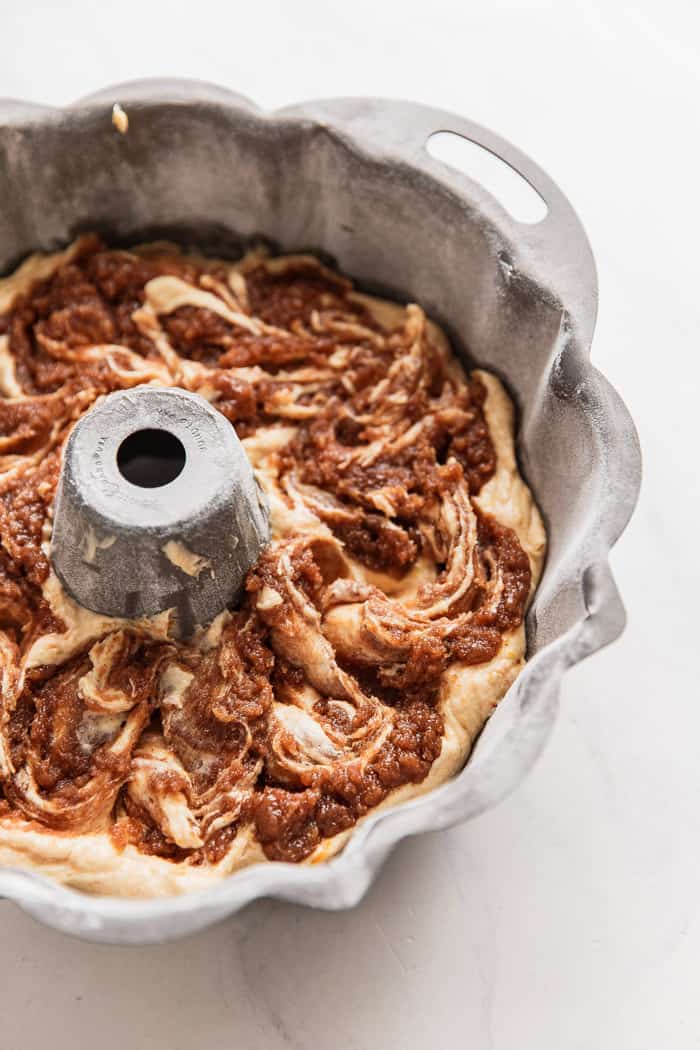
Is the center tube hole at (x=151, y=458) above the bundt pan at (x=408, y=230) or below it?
below

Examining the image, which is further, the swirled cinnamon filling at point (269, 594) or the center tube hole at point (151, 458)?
the center tube hole at point (151, 458)

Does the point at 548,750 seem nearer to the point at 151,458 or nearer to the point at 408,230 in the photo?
the point at 151,458

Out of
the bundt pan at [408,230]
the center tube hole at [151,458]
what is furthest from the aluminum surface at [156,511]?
the bundt pan at [408,230]

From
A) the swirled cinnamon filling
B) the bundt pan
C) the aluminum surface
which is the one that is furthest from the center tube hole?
the bundt pan

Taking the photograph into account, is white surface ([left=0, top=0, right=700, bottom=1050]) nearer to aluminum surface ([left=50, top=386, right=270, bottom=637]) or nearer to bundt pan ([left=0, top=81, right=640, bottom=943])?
bundt pan ([left=0, top=81, right=640, bottom=943])

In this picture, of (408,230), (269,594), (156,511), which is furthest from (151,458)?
(408,230)

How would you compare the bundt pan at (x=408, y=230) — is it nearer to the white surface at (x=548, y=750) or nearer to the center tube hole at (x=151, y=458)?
the white surface at (x=548, y=750)

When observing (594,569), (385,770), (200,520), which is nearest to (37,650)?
(200,520)

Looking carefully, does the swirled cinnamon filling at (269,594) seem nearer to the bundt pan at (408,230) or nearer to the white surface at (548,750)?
the bundt pan at (408,230)
